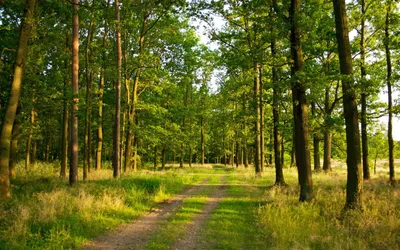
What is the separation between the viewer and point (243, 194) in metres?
15.3

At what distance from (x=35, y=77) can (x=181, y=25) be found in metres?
15.6

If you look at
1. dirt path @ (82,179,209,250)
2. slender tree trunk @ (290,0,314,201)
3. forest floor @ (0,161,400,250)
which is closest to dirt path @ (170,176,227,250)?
forest floor @ (0,161,400,250)

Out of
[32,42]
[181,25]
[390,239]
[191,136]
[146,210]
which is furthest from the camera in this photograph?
[191,136]

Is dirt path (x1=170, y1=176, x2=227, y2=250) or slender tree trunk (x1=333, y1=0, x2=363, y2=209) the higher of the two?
slender tree trunk (x1=333, y1=0, x2=363, y2=209)

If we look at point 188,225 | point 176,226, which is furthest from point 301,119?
point 176,226

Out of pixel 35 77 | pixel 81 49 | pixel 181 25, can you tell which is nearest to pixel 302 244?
pixel 35 77

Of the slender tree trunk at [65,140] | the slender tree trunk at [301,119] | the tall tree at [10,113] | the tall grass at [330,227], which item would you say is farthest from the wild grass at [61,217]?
the slender tree trunk at [301,119]

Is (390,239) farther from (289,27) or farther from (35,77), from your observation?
(35,77)

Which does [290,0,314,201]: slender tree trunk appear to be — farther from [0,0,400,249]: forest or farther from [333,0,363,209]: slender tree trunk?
[333,0,363,209]: slender tree trunk

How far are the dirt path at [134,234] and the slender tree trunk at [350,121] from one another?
5851mm

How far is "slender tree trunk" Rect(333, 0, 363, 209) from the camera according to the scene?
923 cm

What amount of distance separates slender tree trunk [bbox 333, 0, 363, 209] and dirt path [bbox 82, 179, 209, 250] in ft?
19.2

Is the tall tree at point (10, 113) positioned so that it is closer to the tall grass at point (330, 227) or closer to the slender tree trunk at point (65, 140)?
the slender tree trunk at point (65, 140)

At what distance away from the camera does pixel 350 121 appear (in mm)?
9359
